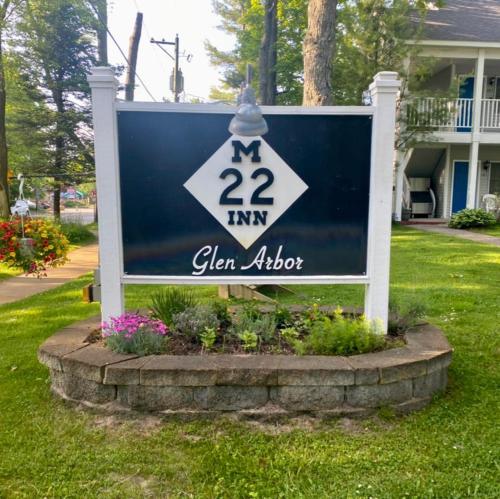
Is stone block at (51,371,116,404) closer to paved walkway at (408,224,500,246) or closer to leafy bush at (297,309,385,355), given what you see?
leafy bush at (297,309,385,355)

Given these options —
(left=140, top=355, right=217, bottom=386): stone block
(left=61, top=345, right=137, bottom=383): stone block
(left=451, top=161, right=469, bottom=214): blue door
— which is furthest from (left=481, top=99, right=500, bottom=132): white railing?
(left=61, top=345, right=137, bottom=383): stone block

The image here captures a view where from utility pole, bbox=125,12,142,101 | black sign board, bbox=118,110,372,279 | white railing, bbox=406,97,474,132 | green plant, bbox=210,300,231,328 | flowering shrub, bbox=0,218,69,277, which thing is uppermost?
utility pole, bbox=125,12,142,101

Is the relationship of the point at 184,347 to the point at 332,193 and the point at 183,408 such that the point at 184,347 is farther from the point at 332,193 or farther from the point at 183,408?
the point at 332,193

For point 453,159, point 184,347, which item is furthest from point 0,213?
point 453,159

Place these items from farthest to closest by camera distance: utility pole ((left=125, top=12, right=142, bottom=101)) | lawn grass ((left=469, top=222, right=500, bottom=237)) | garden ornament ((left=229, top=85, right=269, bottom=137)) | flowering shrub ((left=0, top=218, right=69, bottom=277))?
utility pole ((left=125, top=12, right=142, bottom=101)) < lawn grass ((left=469, top=222, right=500, bottom=237)) < flowering shrub ((left=0, top=218, right=69, bottom=277)) < garden ornament ((left=229, top=85, right=269, bottom=137))

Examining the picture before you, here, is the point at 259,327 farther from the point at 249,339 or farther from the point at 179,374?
the point at 179,374

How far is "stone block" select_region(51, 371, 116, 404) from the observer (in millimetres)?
2641

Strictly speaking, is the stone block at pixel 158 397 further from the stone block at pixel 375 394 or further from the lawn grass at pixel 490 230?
the lawn grass at pixel 490 230

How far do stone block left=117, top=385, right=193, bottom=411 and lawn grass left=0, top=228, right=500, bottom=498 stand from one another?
0.09 meters

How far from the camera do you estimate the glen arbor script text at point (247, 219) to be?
2.95 meters

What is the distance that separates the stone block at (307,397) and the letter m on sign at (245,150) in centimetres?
148

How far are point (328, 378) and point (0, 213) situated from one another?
12224 millimetres

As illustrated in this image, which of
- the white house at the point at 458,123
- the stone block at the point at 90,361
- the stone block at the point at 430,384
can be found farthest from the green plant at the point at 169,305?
the white house at the point at 458,123

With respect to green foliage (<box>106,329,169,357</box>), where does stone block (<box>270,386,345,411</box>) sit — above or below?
below
